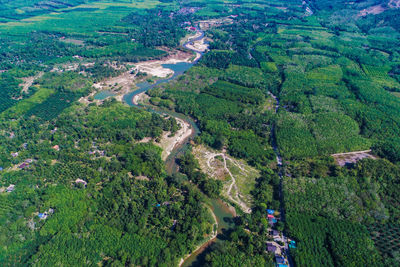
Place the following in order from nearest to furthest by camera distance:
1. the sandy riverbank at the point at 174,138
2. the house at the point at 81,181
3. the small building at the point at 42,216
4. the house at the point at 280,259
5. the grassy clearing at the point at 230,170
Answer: the house at the point at 280,259, the small building at the point at 42,216, the house at the point at 81,181, the grassy clearing at the point at 230,170, the sandy riverbank at the point at 174,138

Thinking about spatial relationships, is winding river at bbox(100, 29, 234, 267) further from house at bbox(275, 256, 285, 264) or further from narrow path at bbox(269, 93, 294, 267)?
narrow path at bbox(269, 93, 294, 267)

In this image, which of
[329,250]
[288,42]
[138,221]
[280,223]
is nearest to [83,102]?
[138,221]

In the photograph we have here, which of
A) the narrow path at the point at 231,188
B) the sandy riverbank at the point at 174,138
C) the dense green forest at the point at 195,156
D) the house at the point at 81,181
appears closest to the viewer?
the dense green forest at the point at 195,156

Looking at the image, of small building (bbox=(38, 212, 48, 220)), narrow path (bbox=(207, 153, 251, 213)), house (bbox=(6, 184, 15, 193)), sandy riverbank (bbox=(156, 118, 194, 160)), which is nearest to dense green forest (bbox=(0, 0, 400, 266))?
house (bbox=(6, 184, 15, 193))

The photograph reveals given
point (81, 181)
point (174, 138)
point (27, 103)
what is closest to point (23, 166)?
point (81, 181)

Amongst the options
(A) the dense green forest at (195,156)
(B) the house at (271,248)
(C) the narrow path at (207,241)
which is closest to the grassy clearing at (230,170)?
(A) the dense green forest at (195,156)

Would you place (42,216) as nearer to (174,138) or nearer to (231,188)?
(174,138)

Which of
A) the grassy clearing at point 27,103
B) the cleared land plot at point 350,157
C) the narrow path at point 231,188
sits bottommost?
the narrow path at point 231,188

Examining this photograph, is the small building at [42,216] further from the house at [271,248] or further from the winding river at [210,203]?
the house at [271,248]

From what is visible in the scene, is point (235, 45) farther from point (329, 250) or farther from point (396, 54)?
point (329, 250)
